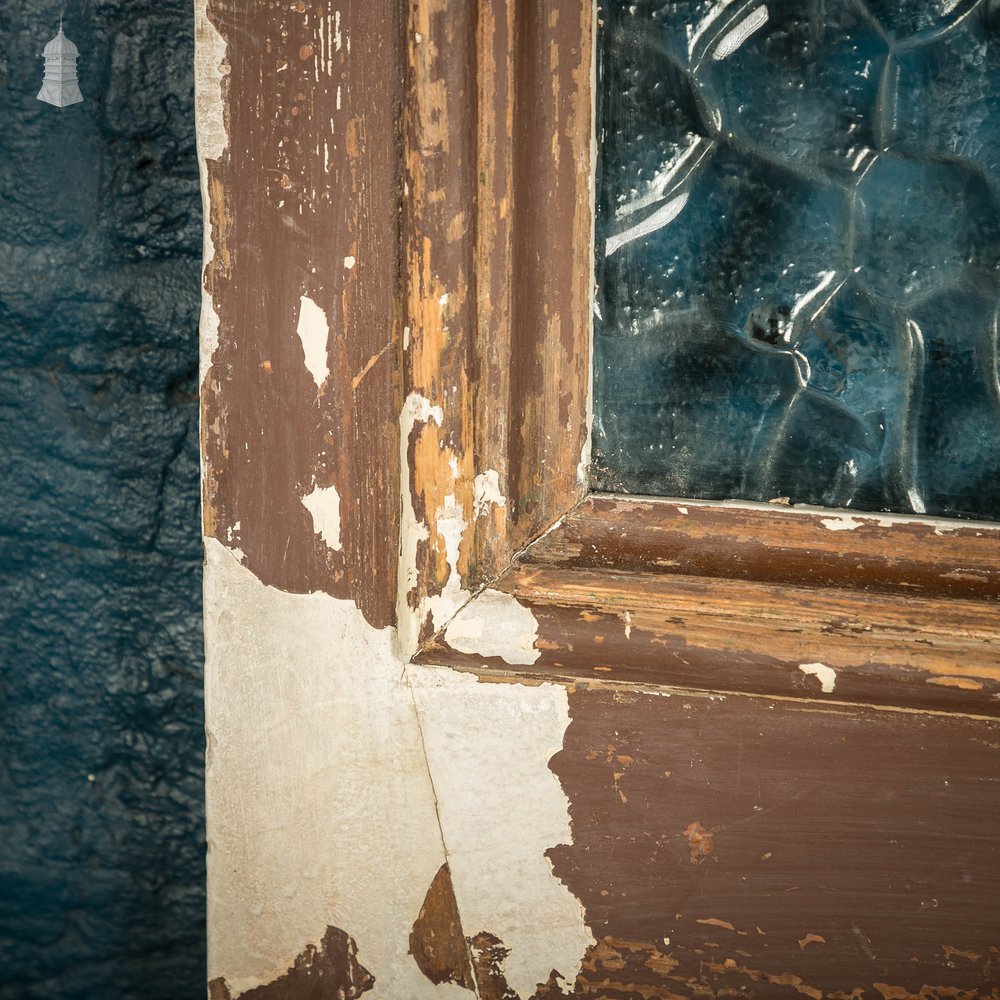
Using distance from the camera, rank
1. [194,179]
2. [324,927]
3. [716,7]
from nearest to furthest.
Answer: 1. [716,7]
2. [324,927]
3. [194,179]

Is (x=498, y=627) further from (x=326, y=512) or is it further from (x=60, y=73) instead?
(x=60, y=73)

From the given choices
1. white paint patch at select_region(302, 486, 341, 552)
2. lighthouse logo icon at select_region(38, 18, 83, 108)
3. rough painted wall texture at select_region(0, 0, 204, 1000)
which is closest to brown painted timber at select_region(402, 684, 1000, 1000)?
white paint patch at select_region(302, 486, 341, 552)

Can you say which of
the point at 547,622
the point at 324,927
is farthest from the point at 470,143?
the point at 324,927

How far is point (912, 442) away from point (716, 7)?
Answer: 1.08ft

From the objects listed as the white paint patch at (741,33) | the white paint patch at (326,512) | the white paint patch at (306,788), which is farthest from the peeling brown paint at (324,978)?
the white paint patch at (741,33)

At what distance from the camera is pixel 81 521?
0.90m

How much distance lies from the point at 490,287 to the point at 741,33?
0.24m

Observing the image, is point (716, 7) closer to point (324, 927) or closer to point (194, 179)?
point (194, 179)

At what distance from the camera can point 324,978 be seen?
73 centimetres

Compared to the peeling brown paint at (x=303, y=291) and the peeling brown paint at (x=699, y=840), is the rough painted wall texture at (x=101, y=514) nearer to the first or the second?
the peeling brown paint at (x=303, y=291)

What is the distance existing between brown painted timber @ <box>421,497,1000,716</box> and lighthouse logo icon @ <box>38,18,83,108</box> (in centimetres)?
62

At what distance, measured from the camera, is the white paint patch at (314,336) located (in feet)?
2.13

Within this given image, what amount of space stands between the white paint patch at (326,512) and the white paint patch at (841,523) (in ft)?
1.15

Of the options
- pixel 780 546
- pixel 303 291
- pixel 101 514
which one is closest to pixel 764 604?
pixel 780 546
